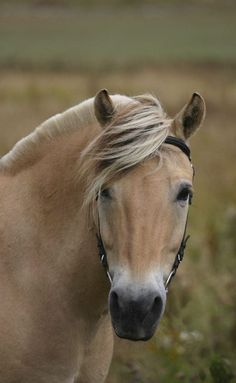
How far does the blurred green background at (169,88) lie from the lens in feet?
19.3

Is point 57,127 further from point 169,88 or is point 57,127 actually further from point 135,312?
point 169,88

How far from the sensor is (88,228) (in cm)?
415

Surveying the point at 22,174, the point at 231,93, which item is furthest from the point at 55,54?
the point at 22,174

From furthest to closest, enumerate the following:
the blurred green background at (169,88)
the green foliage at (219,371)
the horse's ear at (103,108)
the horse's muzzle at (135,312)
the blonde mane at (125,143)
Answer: the blurred green background at (169,88) → the green foliage at (219,371) → the horse's ear at (103,108) → the blonde mane at (125,143) → the horse's muzzle at (135,312)

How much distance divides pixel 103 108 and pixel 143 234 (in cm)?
66

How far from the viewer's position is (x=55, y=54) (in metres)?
35.2

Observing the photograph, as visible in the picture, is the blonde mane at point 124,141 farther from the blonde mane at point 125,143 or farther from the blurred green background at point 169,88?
the blurred green background at point 169,88

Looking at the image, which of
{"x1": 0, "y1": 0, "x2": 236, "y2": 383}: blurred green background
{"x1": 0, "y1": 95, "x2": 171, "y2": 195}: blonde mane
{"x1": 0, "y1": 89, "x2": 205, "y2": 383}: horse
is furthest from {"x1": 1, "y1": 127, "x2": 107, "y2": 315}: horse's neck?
{"x1": 0, "y1": 0, "x2": 236, "y2": 383}: blurred green background

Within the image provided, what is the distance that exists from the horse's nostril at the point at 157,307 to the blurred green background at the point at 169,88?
127 cm

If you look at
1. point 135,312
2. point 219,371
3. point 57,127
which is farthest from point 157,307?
point 219,371

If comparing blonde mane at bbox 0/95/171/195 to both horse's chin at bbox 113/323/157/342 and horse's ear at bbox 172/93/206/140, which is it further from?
horse's chin at bbox 113/323/157/342

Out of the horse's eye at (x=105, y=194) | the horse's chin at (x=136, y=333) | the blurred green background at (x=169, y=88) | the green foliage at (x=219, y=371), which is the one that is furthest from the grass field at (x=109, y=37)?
the horse's chin at (x=136, y=333)

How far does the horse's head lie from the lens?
3.59 metres

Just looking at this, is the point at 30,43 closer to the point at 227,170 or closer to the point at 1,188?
the point at 227,170
